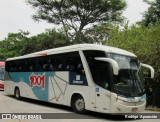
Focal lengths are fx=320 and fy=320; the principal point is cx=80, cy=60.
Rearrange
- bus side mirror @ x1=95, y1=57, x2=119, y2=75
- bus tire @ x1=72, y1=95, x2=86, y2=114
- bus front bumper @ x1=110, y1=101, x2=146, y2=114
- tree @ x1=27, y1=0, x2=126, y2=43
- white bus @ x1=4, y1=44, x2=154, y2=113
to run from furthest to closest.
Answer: tree @ x1=27, y1=0, x2=126, y2=43
bus tire @ x1=72, y1=95, x2=86, y2=114
white bus @ x1=4, y1=44, x2=154, y2=113
bus front bumper @ x1=110, y1=101, x2=146, y2=114
bus side mirror @ x1=95, y1=57, x2=119, y2=75

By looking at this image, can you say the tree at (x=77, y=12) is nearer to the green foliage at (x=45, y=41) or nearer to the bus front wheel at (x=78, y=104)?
the green foliage at (x=45, y=41)

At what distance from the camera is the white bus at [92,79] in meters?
13.0

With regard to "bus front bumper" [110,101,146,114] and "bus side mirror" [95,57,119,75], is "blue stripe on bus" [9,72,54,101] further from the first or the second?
"bus front bumper" [110,101,146,114]

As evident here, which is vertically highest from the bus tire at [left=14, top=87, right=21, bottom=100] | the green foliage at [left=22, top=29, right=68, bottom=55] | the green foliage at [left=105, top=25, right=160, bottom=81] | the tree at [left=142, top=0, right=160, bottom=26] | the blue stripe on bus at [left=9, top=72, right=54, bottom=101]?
the tree at [left=142, top=0, right=160, bottom=26]

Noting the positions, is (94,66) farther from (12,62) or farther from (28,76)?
(12,62)

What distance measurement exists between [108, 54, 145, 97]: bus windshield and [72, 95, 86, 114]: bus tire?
2.31 m

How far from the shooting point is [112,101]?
12875 mm

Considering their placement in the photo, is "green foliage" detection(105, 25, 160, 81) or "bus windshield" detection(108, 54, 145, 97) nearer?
"bus windshield" detection(108, 54, 145, 97)

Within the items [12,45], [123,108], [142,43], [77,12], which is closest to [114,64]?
[123,108]

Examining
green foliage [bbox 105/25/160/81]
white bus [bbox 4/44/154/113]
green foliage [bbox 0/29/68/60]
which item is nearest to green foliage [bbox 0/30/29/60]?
green foliage [bbox 0/29/68/60]

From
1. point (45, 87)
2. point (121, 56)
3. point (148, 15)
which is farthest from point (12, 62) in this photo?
point (148, 15)

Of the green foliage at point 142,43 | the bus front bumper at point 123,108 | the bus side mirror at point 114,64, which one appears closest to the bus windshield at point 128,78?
the bus front bumper at point 123,108

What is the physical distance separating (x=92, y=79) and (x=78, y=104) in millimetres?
1651

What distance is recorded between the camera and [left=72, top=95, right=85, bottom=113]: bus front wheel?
14.6 meters
